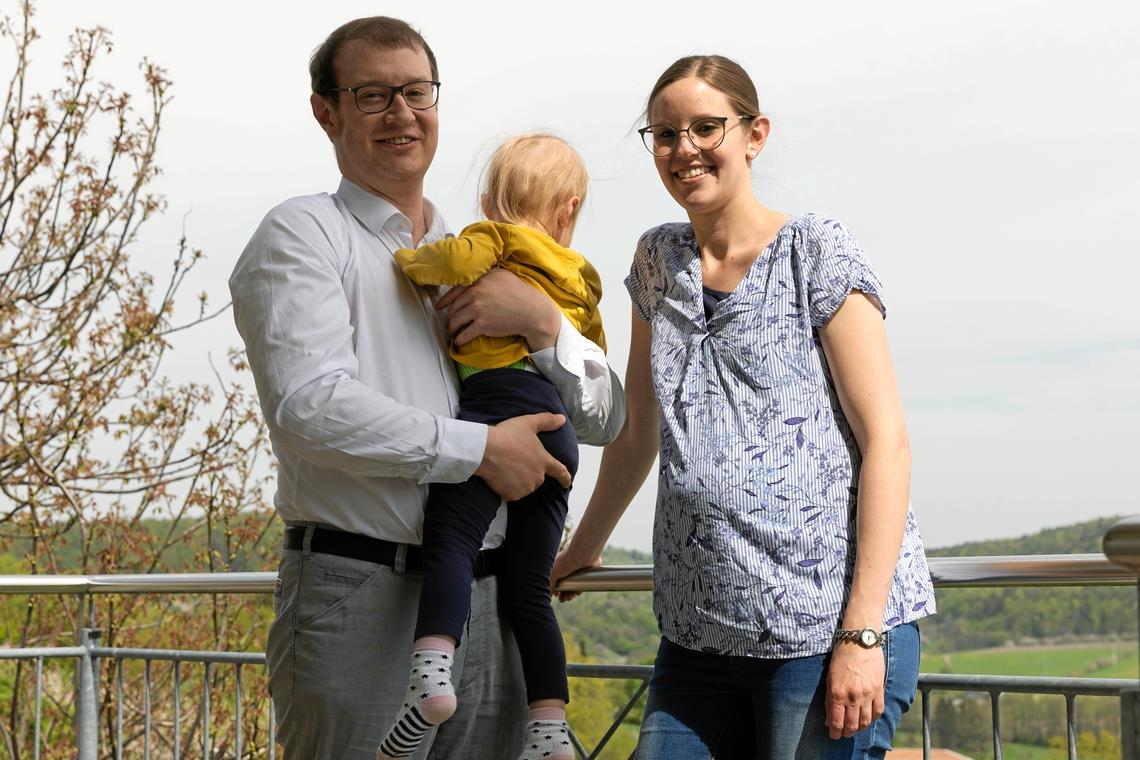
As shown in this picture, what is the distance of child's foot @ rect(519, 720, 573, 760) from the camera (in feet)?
6.36

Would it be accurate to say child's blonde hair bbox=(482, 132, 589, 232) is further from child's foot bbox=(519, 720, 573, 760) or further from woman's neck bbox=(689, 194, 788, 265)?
child's foot bbox=(519, 720, 573, 760)

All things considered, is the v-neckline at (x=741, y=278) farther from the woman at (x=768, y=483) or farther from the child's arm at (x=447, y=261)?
the child's arm at (x=447, y=261)

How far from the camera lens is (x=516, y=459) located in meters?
1.95

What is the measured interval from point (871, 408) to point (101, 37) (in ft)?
16.7

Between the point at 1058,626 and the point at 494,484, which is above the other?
the point at 494,484

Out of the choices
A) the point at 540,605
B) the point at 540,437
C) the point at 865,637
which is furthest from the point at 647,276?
the point at 865,637

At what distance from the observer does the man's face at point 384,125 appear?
206 centimetres

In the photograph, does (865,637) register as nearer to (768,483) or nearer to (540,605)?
(768,483)

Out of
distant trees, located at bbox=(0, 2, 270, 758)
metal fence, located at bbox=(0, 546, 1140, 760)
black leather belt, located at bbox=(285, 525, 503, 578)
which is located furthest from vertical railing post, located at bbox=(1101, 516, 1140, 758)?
distant trees, located at bbox=(0, 2, 270, 758)

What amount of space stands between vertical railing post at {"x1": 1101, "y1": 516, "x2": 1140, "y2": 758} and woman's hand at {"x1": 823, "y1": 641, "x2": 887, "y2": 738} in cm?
59

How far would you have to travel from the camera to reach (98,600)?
20.2 ft

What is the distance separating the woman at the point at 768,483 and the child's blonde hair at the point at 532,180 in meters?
0.39

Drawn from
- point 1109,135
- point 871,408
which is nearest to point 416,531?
point 871,408

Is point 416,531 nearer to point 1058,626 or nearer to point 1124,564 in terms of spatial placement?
point 1124,564
